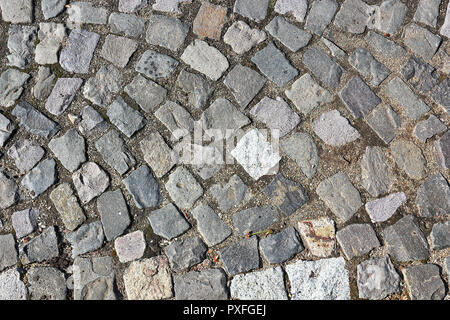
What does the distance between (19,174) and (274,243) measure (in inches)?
74.1

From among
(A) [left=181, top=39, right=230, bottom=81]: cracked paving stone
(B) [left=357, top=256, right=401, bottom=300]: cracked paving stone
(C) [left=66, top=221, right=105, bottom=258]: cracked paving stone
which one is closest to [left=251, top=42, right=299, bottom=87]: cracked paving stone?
(A) [left=181, top=39, right=230, bottom=81]: cracked paving stone

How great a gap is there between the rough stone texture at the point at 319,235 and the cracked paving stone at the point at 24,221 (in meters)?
1.87

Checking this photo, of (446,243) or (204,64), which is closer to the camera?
(446,243)

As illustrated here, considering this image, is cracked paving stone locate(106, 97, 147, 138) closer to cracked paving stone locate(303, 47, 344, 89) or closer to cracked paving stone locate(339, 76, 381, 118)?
cracked paving stone locate(303, 47, 344, 89)

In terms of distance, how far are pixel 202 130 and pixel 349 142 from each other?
→ 103 cm

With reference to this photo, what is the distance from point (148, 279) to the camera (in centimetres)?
305

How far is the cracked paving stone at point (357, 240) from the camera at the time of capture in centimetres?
303

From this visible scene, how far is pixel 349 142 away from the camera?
10.3ft

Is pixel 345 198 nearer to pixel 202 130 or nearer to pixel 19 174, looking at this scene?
pixel 202 130

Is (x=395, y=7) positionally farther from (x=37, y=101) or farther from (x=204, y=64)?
(x=37, y=101)

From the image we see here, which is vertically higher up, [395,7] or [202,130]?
[395,7]

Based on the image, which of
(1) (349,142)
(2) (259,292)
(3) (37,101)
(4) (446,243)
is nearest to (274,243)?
(2) (259,292)

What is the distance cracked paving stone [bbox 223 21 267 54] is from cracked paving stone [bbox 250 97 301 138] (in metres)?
0.43

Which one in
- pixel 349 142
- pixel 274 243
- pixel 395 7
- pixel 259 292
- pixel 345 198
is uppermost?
pixel 395 7
